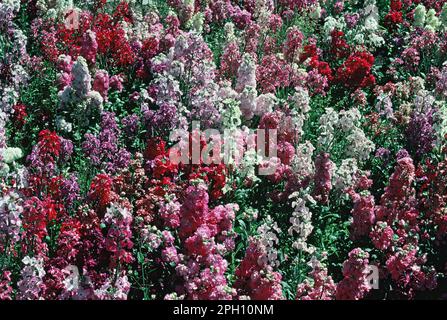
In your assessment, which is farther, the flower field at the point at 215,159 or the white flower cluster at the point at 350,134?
the white flower cluster at the point at 350,134

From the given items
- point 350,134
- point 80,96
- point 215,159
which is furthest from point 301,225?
point 80,96

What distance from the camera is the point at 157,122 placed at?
23.1 feet

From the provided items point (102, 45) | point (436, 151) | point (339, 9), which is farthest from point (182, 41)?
point (339, 9)

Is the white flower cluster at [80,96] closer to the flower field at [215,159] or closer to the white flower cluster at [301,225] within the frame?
the flower field at [215,159]

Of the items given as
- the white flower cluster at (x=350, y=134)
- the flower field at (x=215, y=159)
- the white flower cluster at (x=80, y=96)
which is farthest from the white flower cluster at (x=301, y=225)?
the white flower cluster at (x=80, y=96)

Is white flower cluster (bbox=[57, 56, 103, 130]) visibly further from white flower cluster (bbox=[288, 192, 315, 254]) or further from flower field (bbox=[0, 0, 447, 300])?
white flower cluster (bbox=[288, 192, 315, 254])

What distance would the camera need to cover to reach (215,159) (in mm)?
6691

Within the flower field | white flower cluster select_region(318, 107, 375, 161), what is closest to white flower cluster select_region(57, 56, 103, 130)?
the flower field

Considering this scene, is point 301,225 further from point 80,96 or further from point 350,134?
point 80,96

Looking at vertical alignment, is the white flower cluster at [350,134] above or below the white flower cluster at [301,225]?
above

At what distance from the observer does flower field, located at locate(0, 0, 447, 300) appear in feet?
17.8

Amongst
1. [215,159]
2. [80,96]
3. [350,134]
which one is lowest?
[215,159]

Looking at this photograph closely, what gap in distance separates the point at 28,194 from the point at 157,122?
1549mm

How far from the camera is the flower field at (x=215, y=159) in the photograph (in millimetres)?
5426
